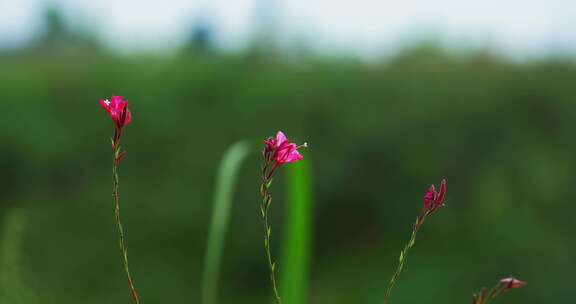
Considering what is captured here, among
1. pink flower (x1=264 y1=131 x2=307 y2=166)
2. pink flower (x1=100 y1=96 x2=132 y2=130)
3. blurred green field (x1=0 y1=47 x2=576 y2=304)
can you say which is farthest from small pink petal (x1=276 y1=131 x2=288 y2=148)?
blurred green field (x1=0 y1=47 x2=576 y2=304)

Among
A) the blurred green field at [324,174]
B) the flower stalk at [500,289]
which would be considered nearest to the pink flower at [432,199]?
the flower stalk at [500,289]

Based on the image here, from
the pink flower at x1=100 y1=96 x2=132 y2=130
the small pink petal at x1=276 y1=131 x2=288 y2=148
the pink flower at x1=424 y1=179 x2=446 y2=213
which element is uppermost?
the pink flower at x1=100 y1=96 x2=132 y2=130

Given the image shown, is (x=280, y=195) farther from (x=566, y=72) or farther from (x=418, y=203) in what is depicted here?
(x=566, y=72)

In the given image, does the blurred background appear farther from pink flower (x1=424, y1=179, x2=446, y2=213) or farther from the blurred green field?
pink flower (x1=424, y1=179, x2=446, y2=213)

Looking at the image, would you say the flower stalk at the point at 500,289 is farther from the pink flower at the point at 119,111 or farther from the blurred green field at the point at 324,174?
the blurred green field at the point at 324,174

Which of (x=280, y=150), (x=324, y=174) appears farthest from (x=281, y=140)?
(x=324, y=174)

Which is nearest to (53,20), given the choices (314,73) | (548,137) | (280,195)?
(314,73)

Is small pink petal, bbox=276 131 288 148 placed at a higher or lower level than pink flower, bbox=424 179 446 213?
higher
